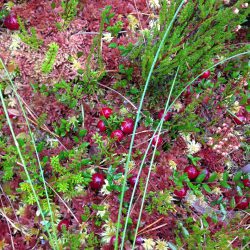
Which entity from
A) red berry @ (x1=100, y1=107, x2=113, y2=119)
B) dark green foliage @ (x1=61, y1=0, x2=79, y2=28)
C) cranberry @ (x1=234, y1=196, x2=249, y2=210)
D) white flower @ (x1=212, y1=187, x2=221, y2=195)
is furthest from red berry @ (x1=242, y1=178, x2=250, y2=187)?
dark green foliage @ (x1=61, y1=0, x2=79, y2=28)

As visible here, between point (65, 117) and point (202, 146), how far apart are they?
118 centimetres

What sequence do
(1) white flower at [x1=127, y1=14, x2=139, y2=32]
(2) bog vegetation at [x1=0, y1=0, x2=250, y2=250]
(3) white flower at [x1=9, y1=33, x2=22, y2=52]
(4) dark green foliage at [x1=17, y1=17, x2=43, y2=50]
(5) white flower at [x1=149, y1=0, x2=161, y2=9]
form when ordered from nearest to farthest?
1. (2) bog vegetation at [x1=0, y1=0, x2=250, y2=250]
2. (4) dark green foliage at [x1=17, y1=17, x2=43, y2=50]
3. (3) white flower at [x1=9, y1=33, x2=22, y2=52]
4. (1) white flower at [x1=127, y1=14, x2=139, y2=32]
5. (5) white flower at [x1=149, y1=0, x2=161, y2=9]

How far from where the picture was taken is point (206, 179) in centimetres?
288

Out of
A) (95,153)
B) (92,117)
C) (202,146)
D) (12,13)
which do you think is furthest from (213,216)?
(12,13)

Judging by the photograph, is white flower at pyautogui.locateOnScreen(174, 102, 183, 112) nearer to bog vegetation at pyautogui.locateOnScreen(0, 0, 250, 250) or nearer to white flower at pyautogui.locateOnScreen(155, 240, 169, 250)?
bog vegetation at pyautogui.locateOnScreen(0, 0, 250, 250)

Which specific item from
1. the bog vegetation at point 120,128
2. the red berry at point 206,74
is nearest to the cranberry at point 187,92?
the bog vegetation at point 120,128

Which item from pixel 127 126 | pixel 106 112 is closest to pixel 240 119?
pixel 127 126

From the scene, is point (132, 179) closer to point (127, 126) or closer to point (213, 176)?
point (127, 126)

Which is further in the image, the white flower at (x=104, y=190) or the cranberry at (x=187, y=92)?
the cranberry at (x=187, y=92)

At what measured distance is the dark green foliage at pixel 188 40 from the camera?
2562mm

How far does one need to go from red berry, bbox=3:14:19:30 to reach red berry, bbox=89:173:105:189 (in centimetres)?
140

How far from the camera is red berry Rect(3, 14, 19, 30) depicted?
2.87m

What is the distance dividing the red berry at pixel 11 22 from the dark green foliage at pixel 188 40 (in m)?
0.99

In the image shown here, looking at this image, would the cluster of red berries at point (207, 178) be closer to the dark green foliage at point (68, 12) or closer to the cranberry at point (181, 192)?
the cranberry at point (181, 192)
